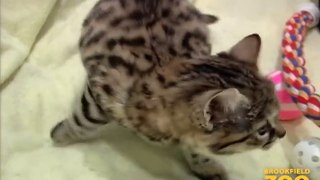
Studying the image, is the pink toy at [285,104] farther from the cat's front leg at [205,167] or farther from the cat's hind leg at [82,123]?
the cat's hind leg at [82,123]

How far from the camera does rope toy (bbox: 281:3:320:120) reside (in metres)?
1.61

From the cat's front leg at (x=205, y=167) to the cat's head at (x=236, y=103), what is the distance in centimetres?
25

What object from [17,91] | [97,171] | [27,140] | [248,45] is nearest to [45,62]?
[17,91]

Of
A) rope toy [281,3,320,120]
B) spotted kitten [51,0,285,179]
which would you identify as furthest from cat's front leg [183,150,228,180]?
rope toy [281,3,320,120]

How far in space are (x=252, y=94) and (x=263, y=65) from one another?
0.71 metres

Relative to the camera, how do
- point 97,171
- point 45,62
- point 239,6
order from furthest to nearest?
point 239,6 → point 45,62 → point 97,171

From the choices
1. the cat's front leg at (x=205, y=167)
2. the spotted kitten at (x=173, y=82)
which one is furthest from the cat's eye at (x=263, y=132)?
the cat's front leg at (x=205, y=167)

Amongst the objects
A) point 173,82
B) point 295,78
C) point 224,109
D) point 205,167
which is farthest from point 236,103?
point 295,78

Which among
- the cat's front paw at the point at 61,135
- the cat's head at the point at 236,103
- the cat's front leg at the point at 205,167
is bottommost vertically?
the cat's front leg at the point at 205,167

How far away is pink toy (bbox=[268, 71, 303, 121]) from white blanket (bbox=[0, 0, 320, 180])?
0.37 feet

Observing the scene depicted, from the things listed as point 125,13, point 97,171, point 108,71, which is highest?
point 125,13

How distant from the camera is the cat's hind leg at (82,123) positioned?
1444 mm

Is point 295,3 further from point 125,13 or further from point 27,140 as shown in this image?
point 27,140

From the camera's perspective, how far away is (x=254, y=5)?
216 centimetres
